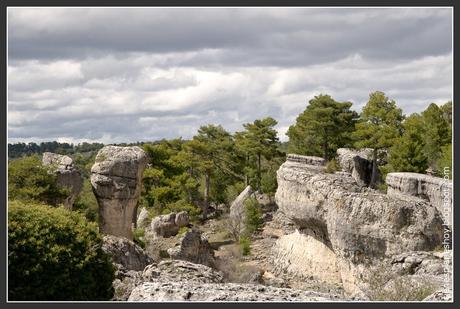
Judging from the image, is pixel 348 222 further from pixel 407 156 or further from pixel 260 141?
pixel 260 141

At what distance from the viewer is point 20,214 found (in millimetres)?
18406

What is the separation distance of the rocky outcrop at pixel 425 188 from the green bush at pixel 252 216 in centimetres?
1540

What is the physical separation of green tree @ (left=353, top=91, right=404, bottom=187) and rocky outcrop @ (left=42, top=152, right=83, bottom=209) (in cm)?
1959

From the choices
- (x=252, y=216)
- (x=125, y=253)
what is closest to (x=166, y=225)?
(x=252, y=216)

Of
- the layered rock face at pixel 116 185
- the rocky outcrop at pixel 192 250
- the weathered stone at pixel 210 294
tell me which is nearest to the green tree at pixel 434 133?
the rocky outcrop at pixel 192 250

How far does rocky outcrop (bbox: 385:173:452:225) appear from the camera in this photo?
27.8 metres

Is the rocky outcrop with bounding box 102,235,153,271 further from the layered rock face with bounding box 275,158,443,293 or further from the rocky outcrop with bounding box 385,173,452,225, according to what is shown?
the rocky outcrop with bounding box 385,173,452,225

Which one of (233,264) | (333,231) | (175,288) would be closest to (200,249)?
(233,264)

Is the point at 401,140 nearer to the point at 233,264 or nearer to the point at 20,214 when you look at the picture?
the point at 233,264

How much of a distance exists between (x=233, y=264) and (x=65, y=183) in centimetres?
1207

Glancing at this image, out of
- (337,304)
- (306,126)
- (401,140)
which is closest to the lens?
(337,304)

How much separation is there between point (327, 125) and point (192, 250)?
768 inches

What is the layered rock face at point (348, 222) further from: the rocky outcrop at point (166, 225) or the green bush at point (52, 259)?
the green bush at point (52, 259)

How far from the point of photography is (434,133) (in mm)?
45344
